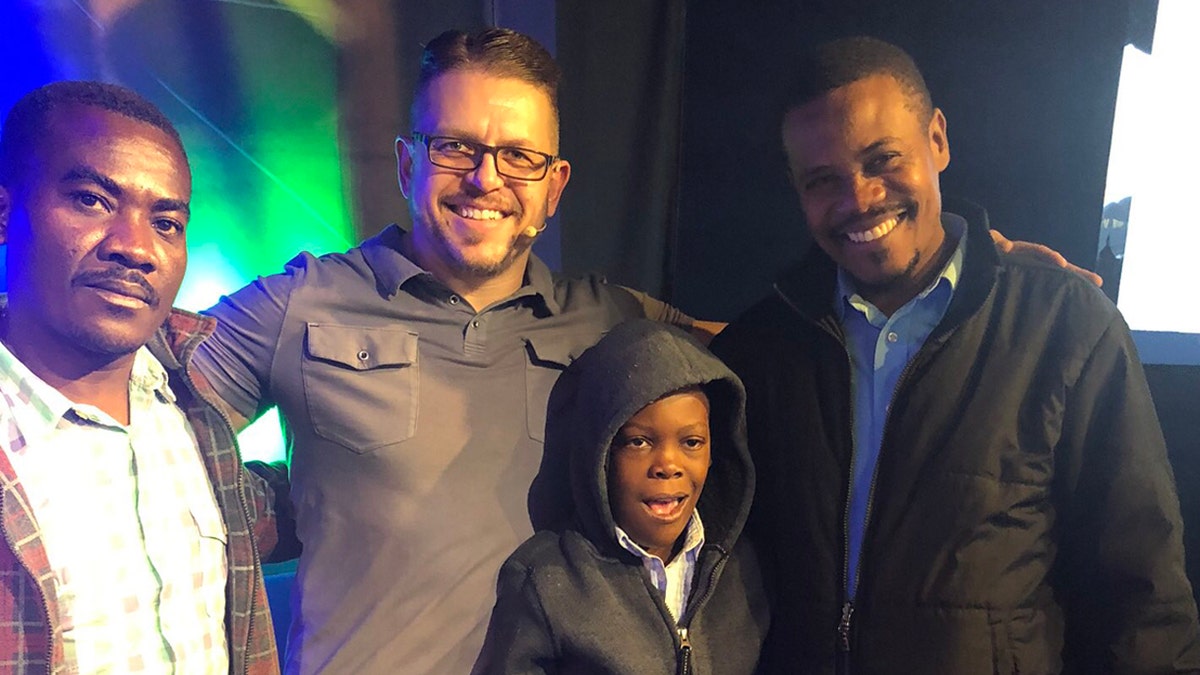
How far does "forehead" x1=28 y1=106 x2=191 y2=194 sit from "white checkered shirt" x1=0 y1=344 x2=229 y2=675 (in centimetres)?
27

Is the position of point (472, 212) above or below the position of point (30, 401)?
above

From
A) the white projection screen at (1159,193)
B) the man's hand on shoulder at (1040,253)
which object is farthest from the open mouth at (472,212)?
the white projection screen at (1159,193)

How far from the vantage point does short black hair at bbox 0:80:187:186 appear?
1.06m

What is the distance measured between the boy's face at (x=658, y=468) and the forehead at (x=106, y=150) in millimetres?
840

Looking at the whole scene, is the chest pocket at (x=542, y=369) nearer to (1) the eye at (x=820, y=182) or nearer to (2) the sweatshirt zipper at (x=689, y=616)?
(2) the sweatshirt zipper at (x=689, y=616)

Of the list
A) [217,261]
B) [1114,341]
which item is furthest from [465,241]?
[1114,341]

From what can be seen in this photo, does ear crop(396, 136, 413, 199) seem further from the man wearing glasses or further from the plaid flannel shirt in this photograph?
the plaid flannel shirt

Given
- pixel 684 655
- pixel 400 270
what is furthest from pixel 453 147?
pixel 684 655

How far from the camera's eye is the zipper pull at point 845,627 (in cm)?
131

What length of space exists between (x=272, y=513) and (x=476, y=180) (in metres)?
0.75

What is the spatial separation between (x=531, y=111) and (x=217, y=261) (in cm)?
96

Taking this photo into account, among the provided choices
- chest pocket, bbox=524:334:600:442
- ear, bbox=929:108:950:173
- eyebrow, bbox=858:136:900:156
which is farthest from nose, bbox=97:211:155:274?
ear, bbox=929:108:950:173

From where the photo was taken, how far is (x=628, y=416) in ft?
4.46

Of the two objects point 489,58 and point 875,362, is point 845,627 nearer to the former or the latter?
point 875,362
